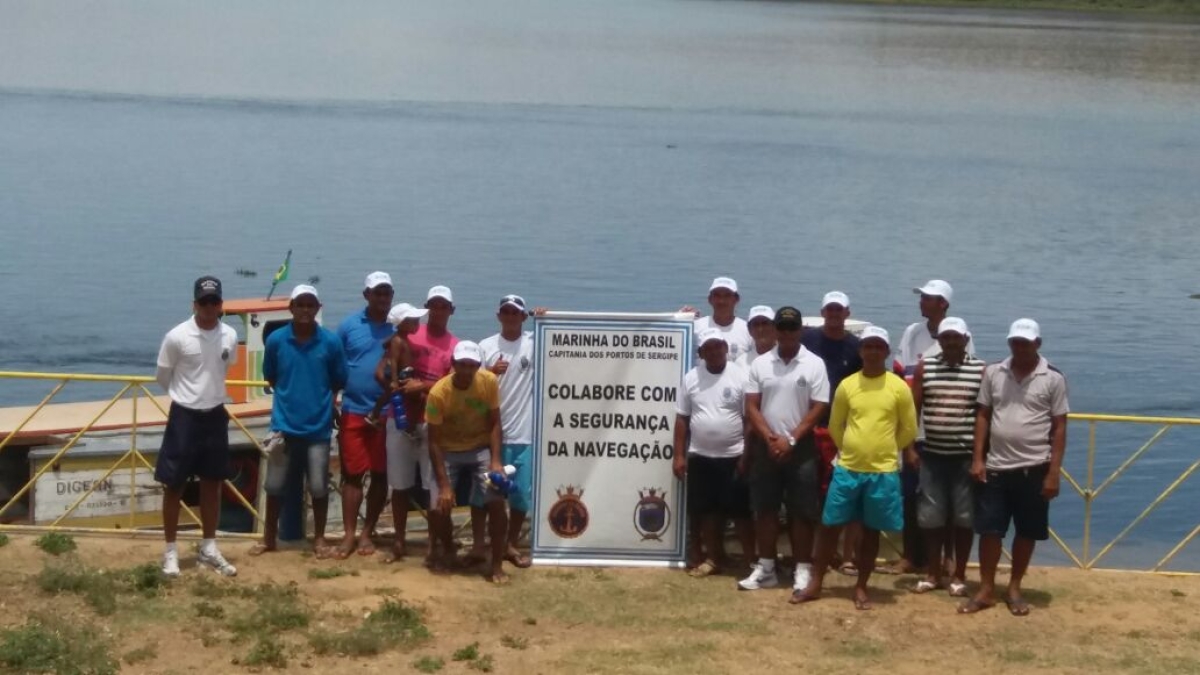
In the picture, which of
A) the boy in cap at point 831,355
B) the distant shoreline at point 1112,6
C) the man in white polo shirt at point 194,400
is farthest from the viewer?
the distant shoreline at point 1112,6

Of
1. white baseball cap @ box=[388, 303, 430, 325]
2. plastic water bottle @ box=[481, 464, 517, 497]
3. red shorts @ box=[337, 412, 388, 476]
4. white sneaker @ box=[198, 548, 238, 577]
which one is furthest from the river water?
white sneaker @ box=[198, 548, 238, 577]

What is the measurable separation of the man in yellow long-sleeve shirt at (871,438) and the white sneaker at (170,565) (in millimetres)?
4097

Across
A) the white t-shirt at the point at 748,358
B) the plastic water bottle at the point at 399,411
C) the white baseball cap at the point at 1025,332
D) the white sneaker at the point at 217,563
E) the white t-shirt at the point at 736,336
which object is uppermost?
the white baseball cap at the point at 1025,332

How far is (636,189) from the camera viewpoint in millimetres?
49156

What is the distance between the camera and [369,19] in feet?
440

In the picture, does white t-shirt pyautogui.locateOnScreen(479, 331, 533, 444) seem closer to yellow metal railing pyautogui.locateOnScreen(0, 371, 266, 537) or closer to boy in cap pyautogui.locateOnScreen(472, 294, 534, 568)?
boy in cap pyautogui.locateOnScreen(472, 294, 534, 568)

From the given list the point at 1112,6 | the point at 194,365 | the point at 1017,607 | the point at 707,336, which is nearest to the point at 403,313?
the point at 194,365

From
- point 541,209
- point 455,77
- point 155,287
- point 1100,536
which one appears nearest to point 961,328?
point 1100,536

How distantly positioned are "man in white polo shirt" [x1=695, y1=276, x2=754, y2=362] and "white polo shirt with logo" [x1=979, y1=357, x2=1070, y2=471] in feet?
5.79

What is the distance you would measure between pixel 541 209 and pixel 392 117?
22591mm

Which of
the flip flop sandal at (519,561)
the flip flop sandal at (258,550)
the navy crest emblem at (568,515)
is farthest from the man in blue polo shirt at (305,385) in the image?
the navy crest emblem at (568,515)

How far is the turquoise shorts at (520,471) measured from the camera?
11.4m

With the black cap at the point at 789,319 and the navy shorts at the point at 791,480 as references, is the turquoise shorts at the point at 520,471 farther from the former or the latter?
the black cap at the point at 789,319

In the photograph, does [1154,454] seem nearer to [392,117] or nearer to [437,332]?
[437,332]
